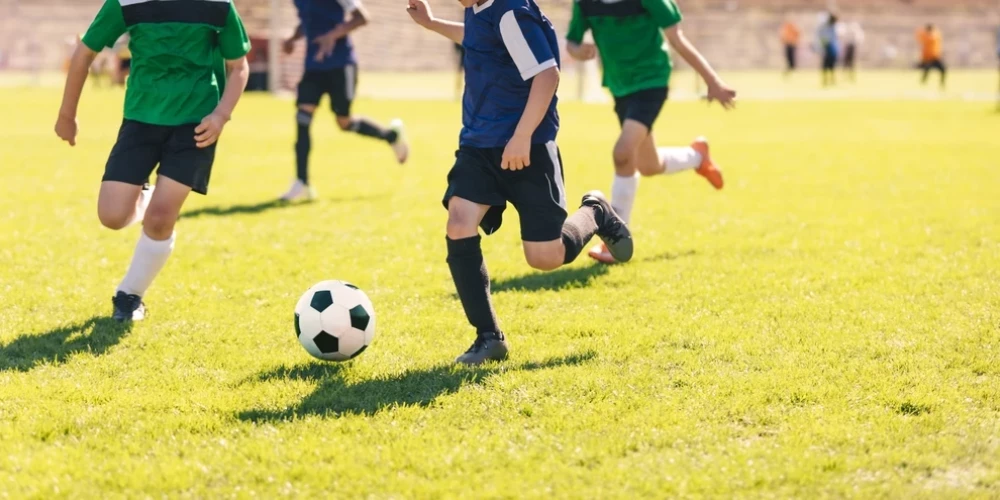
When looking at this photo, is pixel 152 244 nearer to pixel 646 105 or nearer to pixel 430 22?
pixel 430 22

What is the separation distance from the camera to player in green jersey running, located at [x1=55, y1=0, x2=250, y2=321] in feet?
19.4

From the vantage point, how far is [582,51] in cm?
770

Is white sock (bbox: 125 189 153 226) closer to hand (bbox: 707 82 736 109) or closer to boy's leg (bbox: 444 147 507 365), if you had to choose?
boy's leg (bbox: 444 147 507 365)

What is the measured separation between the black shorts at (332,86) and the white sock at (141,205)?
467 centimetres

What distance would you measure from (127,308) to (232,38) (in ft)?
5.13

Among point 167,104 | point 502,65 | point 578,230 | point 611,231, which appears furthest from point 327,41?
point 502,65

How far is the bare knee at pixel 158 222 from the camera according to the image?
238 inches

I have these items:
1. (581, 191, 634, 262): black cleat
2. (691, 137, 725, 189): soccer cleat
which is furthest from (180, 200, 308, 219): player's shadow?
(581, 191, 634, 262): black cleat

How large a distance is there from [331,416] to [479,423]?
0.59 meters

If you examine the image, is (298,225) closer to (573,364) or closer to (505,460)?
(573,364)

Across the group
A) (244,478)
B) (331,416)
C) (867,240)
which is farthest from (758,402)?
(867,240)

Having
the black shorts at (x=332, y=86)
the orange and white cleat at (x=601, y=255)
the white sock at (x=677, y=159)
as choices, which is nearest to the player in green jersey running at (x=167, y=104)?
the orange and white cleat at (x=601, y=255)

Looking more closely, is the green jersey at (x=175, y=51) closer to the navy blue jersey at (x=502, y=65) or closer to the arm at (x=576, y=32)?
the navy blue jersey at (x=502, y=65)

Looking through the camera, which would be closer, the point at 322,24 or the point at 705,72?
the point at 705,72
